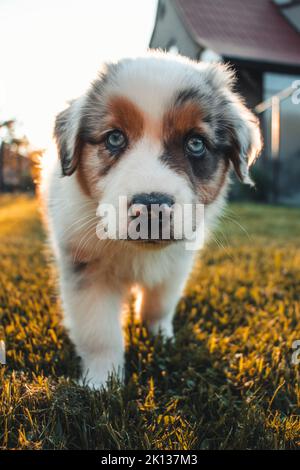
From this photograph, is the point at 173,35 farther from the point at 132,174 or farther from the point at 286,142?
the point at 132,174

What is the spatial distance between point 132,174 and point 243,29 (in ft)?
41.9

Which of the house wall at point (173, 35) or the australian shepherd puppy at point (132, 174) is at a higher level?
the house wall at point (173, 35)

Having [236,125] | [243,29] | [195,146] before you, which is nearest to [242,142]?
[236,125]

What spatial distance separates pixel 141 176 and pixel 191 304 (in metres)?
1.60

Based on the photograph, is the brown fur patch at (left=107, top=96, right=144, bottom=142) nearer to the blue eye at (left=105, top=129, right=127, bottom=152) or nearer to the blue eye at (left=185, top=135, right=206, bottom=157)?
the blue eye at (left=105, top=129, right=127, bottom=152)

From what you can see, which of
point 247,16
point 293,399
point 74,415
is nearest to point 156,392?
point 74,415

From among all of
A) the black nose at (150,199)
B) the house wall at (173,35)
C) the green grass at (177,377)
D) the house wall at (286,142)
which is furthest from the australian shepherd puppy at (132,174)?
the house wall at (286,142)

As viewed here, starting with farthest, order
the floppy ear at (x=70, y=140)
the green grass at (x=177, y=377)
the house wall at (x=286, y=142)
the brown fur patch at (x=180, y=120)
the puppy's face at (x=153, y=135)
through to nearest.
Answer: the house wall at (x=286, y=142), the floppy ear at (x=70, y=140), the brown fur patch at (x=180, y=120), the puppy's face at (x=153, y=135), the green grass at (x=177, y=377)

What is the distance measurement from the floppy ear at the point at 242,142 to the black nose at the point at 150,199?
842 mm

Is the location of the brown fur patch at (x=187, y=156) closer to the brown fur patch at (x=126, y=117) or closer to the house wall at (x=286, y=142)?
the brown fur patch at (x=126, y=117)

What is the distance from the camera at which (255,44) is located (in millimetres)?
12914

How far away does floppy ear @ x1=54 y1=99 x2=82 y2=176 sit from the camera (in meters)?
2.34

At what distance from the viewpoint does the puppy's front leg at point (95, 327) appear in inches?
92.2

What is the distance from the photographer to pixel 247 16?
45.4ft
